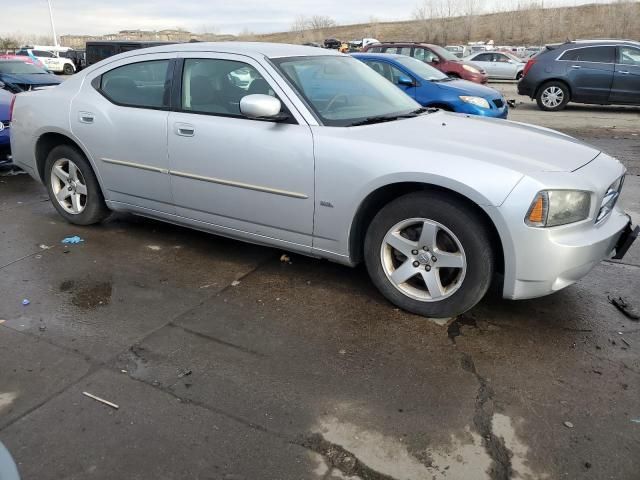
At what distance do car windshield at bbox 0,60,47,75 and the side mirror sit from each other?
1155 centimetres

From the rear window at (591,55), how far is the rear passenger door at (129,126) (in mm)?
11815

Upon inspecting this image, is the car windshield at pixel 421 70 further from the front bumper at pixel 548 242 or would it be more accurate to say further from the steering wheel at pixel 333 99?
the front bumper at pixel 548 242

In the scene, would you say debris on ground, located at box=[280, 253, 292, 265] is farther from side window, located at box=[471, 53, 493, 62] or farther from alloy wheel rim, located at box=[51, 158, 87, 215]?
side window, located at box=[471, 53, 493, 62]

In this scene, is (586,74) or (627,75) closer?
(627,75)

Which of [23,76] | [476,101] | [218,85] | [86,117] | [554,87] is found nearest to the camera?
[218,85]

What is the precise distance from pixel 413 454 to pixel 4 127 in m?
6.92

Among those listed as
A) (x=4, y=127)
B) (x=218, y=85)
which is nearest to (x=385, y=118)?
(x=218, y=85)

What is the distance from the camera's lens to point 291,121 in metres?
3.68

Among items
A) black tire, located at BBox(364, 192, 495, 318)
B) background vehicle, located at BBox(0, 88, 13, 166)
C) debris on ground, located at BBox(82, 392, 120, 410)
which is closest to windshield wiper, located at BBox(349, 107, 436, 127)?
black tire, located at BBox(364, 192, 495, 318)

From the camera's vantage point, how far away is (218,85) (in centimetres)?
408

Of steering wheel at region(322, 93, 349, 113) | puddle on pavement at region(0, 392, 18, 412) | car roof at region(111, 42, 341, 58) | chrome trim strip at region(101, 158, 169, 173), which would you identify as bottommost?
puddle on pavement at region(0, 392, 18, 412)

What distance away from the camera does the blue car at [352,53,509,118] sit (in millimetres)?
9039

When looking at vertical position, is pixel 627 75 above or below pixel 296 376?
above

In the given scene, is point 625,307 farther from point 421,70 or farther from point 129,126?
point 421,70
